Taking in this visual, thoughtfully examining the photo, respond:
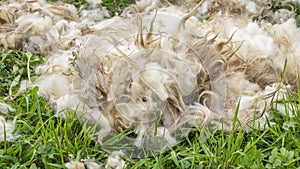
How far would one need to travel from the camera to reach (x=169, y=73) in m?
2.34

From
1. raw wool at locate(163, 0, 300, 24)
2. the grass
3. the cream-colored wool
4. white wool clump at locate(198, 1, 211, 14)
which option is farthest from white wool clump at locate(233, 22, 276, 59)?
white wool clump at locate(198, 1, 211, 14)

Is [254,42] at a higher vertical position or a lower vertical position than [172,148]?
higher

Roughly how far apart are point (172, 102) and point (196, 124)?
131mm

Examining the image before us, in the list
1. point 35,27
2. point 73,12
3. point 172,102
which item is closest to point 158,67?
point 172,102

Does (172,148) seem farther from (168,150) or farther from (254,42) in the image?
(254,42)

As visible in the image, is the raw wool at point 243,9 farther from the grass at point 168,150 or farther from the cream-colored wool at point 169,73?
the grass at point 168,150

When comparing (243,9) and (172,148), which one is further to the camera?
(243,9)

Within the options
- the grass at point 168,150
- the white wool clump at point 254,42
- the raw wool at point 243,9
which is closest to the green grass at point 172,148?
the grass at point 168,150

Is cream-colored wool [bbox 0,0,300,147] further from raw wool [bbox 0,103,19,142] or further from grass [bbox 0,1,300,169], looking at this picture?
raw wool [bbox 0,103,19,142]

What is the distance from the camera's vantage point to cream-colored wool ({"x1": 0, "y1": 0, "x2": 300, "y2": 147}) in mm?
2307

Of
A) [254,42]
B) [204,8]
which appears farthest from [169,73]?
[204,8]

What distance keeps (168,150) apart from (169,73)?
0.33 m

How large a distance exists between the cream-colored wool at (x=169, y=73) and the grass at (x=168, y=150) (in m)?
0.06

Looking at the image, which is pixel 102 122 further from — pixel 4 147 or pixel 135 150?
pixel 4 147
